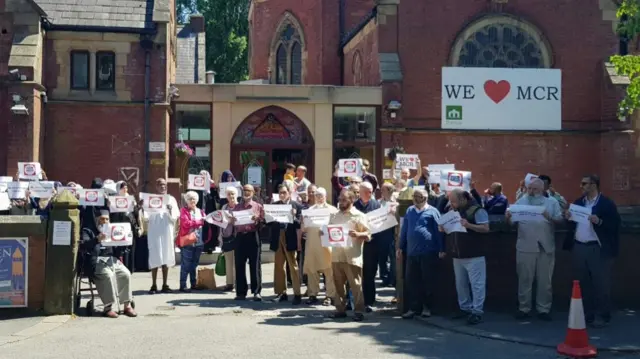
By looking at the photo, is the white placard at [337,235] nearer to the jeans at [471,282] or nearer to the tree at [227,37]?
the jeans at [471,282]

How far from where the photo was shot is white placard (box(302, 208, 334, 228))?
1289 centimetres

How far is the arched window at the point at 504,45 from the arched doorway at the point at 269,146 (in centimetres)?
566

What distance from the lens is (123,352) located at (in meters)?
9.52

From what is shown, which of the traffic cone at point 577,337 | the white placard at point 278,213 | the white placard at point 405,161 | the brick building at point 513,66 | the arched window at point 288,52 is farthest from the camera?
the arched window at point 288,52

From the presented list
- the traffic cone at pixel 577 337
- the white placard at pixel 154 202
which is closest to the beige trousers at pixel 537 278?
the traffic cone at pixel 577 337

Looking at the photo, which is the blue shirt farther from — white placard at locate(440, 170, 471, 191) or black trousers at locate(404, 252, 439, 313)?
white placard at locate(440, 170, 471, 191)

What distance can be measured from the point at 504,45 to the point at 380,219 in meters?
14.8

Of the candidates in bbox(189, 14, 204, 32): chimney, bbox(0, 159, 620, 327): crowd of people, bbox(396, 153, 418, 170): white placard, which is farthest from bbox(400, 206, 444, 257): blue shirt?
bbox(189, 14, 204, 32): chimney

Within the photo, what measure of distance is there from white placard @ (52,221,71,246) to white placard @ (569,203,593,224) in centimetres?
739

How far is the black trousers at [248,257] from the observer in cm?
1377

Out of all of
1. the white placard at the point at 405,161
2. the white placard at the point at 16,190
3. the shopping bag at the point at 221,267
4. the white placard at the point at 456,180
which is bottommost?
the shopping bag at the point at 221,267

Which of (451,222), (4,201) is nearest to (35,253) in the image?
(4,201)

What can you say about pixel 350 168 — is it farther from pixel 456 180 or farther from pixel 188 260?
pixel 188 260

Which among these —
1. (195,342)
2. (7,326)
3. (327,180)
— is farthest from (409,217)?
(327,180)
